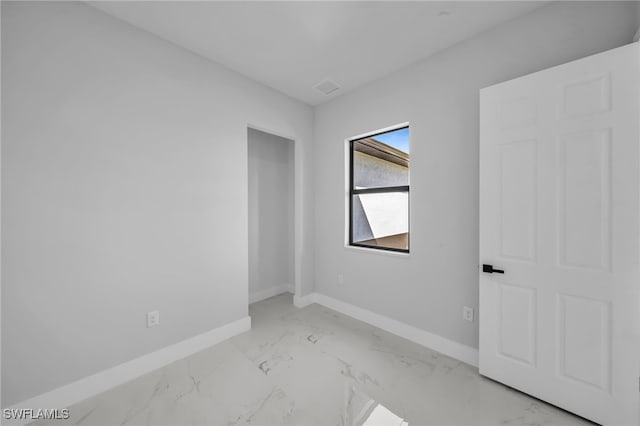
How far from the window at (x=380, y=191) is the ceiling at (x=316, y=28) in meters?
0.78

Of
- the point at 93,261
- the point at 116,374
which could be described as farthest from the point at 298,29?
the point at 116,374

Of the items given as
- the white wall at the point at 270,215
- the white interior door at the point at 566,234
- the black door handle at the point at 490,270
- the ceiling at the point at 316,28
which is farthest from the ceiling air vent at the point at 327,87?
the black door handle at the point at 490,270

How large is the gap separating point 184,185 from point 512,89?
2673 mm

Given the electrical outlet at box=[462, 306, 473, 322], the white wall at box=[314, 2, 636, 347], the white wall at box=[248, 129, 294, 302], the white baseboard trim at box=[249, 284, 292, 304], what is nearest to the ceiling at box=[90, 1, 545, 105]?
the white wall at box=[314, 2, 636, 347]

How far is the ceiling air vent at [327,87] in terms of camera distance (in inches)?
109

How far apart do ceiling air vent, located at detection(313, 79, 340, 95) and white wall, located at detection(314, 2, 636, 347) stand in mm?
249

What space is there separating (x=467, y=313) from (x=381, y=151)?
72.5 inches

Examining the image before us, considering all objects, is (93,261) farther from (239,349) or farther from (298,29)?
(298,29)

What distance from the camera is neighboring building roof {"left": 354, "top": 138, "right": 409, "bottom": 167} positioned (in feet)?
8.82

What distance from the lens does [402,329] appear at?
8.19ft

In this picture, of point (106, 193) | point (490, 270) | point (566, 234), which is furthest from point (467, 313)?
point (106, 193)

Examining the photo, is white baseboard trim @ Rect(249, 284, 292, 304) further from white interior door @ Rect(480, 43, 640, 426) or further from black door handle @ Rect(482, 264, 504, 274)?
black door handle @ Rect(482, 264, 504, 274)

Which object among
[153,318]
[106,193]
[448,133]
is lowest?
[153,318]

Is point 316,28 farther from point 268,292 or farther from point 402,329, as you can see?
point 268,292
